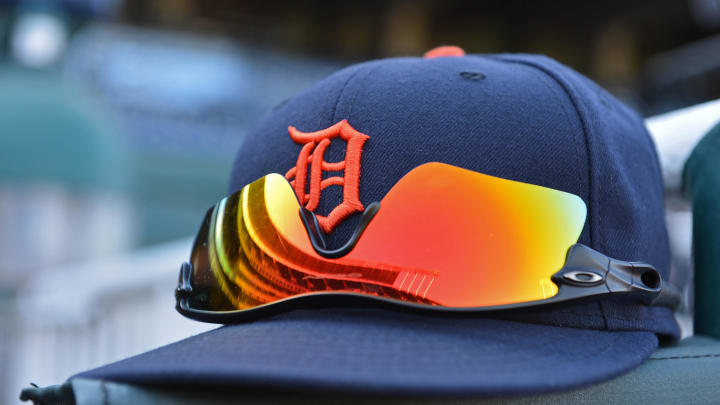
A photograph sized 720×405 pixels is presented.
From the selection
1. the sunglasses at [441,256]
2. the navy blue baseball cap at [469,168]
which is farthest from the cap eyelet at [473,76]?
the sunglasses at [441,256]

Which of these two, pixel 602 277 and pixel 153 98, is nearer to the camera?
pixel 602 277

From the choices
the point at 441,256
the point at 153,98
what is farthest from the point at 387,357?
the point at 153,98

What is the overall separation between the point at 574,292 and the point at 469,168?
0.14 meters

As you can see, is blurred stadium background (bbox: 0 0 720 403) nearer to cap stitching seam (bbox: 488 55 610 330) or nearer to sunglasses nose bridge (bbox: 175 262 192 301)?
cap stitching seam (bbox: 488 55 610 330)

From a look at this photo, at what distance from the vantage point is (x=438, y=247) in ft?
1.88

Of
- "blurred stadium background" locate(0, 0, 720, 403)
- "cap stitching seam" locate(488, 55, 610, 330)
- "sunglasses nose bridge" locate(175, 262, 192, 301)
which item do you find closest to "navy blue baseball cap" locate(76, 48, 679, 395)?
"cap stitching seam" locate(488, 55, 610, 330)

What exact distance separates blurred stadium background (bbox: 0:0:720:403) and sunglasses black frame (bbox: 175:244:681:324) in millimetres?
403

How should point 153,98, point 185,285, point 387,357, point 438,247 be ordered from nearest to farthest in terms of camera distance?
point 387,357 < point 438,247 < point 185,285 < point 153,98

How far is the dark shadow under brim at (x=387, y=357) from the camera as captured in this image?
442mm

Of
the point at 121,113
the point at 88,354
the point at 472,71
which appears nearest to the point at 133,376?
the point at 472,71

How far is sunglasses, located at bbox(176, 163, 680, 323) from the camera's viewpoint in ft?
1.85

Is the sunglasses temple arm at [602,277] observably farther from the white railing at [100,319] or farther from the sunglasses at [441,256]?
the white railing at [100,319]

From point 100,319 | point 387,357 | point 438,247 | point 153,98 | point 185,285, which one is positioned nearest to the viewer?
point 387,357

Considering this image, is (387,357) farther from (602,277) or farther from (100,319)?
(100,319)
